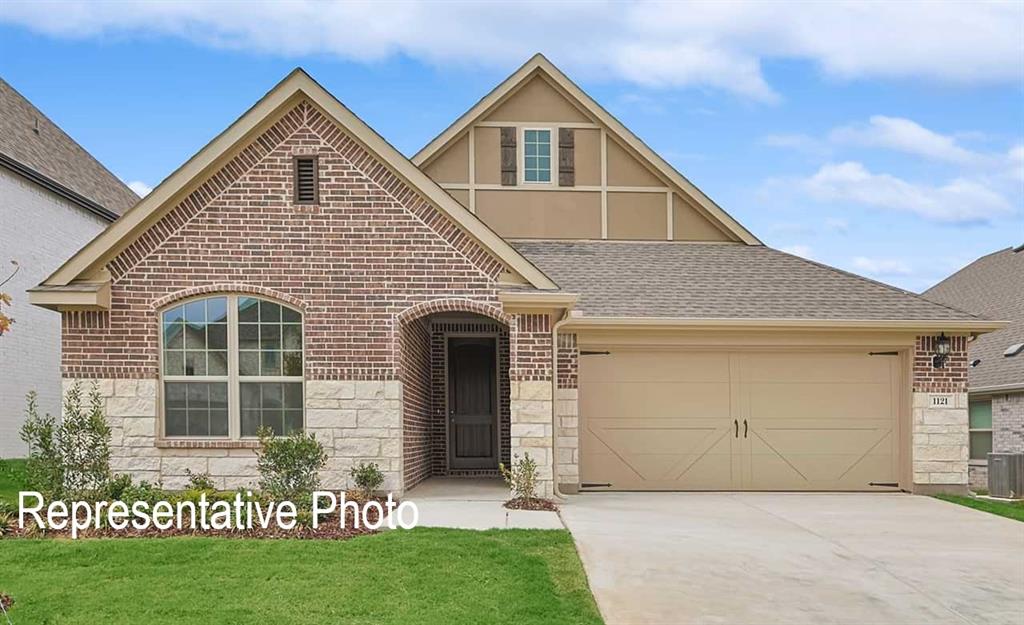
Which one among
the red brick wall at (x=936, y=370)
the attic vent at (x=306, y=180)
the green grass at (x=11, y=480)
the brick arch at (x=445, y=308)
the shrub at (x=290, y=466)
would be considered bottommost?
the green grass at (x=11, y=480)

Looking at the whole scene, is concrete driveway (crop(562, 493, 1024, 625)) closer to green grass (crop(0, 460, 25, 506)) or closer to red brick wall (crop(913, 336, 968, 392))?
red brick wall (crop(913, 336, 968, 392))

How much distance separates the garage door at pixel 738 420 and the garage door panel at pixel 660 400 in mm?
16

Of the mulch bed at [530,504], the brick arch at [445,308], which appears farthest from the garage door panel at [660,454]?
the brick arch at [445,308]

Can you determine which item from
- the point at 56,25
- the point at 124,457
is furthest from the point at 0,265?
the point at 124,457

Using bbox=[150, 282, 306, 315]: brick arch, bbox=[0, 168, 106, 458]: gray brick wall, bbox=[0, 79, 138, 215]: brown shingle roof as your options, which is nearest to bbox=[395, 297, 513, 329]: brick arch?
bbox=[150, 282, 306, 315]: brick arch

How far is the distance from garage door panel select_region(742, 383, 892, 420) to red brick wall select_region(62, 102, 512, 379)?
16.7 ft

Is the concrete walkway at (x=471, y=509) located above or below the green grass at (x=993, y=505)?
above

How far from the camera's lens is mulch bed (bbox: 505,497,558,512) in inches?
Result: 451

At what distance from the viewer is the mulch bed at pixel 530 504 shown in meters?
11.5

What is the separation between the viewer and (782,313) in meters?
13.9

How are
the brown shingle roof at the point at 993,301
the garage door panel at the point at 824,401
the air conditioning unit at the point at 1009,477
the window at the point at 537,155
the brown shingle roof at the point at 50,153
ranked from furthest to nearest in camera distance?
the brown shingle roof at the point at 50,153
the brown shingle roof at the point at 993,301
the window at the point at 537,155
the air conditioning unit at the point at 1009,477
the garage door panel at the point at 824,401

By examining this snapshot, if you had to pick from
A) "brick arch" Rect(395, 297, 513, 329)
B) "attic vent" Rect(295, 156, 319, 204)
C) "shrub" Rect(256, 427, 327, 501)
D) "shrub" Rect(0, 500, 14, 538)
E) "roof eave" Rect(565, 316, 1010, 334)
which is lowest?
"shrub" Rect(0, 500, 14, 538)

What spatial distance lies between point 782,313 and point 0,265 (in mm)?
14797

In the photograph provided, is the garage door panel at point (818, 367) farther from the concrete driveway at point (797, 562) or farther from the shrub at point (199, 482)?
the shrub at point (199, 482)
